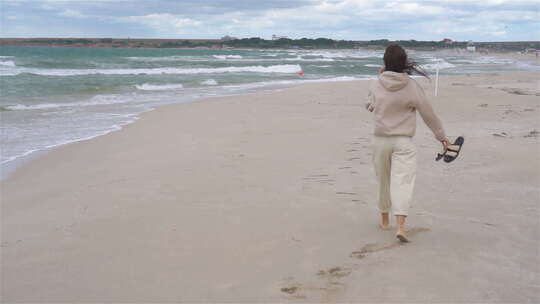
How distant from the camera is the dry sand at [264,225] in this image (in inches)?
137

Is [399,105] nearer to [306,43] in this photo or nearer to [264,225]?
[264,225]

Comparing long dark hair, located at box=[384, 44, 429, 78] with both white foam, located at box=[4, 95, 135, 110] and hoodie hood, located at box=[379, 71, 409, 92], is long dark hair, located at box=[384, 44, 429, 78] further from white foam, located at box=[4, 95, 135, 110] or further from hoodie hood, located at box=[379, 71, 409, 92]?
white foam, located at box=[4, 95, 135, 110]

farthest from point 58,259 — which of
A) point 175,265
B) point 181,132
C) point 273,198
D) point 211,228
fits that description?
point 181,132

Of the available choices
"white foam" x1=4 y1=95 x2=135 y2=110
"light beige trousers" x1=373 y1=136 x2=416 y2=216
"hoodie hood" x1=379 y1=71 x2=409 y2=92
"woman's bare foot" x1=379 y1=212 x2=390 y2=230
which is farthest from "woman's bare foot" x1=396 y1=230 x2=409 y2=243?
"white foam" x1=4 y1=95 x2=135 y2=110

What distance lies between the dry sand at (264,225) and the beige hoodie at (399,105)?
33.5 inches

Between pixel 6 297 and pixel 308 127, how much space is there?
7146mm

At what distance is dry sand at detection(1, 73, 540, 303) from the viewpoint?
3.47m

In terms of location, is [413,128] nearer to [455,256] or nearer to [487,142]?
[455,256]

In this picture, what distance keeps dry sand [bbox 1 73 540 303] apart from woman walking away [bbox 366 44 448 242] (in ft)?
1.20

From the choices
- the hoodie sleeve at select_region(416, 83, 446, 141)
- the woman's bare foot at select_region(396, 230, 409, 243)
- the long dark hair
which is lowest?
the woman's bare foot at select_region(396, 230, 409, 243)

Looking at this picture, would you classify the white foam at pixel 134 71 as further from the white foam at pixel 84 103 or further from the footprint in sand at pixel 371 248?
the footprint in sand at pixel 371 248

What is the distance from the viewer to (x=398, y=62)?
4105 mm

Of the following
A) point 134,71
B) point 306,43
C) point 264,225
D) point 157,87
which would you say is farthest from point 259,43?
point 264,225

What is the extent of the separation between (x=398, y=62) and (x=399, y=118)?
414mm
